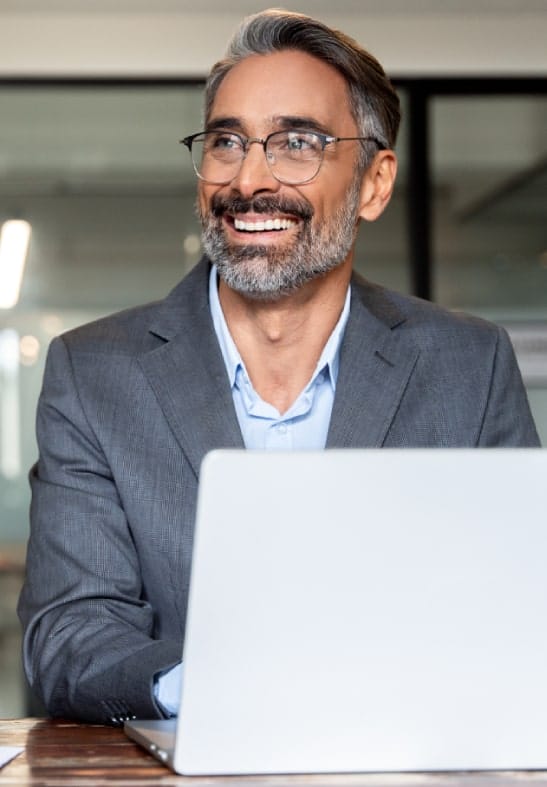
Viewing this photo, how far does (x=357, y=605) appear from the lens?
1.14m

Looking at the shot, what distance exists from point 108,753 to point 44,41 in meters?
3.89

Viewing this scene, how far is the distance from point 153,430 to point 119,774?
32.7 inches

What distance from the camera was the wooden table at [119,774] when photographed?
1154mm

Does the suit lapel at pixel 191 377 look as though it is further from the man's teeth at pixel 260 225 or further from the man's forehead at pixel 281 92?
the man's forehead at pixel 281 92

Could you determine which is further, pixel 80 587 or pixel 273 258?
pixel 273 258

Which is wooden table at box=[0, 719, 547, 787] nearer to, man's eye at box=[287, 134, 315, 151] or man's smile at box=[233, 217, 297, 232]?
man's smile at box=[233, 217, 297, 232]

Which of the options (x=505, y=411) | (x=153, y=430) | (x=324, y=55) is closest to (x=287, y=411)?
(x=153, y=430)

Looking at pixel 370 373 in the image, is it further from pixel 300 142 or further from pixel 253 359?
pixel 300 142

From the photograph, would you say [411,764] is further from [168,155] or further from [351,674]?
[168,155]

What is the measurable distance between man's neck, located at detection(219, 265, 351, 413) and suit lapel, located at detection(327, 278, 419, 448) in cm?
7

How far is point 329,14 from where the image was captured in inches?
185

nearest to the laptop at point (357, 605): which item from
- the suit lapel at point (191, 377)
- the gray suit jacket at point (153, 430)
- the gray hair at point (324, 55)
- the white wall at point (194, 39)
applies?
the gray suit jacket at point (153, 430)

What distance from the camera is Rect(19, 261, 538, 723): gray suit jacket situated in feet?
5.76

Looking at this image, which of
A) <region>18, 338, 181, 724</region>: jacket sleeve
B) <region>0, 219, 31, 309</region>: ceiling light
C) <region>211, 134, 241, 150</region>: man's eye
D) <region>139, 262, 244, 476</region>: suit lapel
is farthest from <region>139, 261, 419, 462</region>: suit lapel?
<region>0, 219, 31, 309</region>: ceiling light
